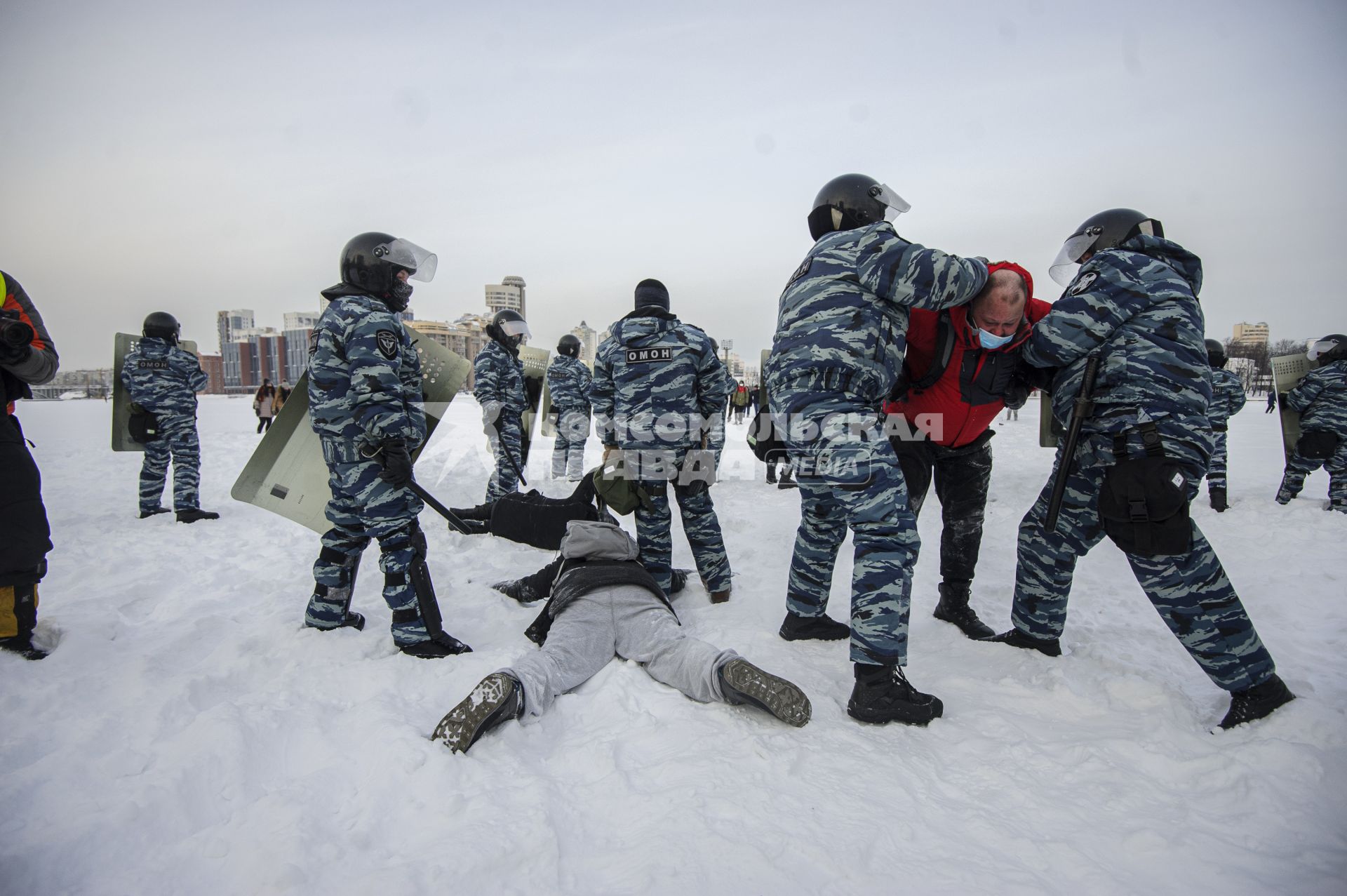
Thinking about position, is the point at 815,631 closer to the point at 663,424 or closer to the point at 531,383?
the point at 663,424

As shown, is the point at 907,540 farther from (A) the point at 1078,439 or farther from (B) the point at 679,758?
(B) the point at 679,758

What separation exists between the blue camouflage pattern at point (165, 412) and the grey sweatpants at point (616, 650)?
5716mm

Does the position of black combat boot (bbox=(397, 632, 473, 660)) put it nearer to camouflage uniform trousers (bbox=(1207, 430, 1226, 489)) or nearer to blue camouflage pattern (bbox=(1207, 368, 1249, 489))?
blue camouflage pattern (bbox=(1207, 368, 1249, 489))

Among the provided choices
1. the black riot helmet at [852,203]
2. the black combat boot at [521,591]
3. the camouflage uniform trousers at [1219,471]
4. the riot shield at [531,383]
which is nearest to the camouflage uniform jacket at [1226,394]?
the camouflage uniform trousers at [1219,471]

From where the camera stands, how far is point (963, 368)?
2.60m

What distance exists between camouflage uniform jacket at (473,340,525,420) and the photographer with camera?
368cm

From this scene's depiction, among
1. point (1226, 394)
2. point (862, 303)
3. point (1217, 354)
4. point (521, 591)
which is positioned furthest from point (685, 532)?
point (1226, 394)

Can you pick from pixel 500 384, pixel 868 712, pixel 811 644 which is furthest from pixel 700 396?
pixel 500 384

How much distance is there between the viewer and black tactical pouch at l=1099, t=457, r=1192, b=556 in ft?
6.66

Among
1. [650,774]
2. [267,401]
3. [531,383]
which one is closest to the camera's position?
[650,774]

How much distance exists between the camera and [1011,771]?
1.86 meters

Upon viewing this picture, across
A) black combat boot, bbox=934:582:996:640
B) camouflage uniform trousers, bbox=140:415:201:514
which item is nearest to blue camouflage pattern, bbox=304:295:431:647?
black combat boot, bbox=934:582:996:640

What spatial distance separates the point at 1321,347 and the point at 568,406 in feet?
29.6

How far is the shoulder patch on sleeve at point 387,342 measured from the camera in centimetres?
277
